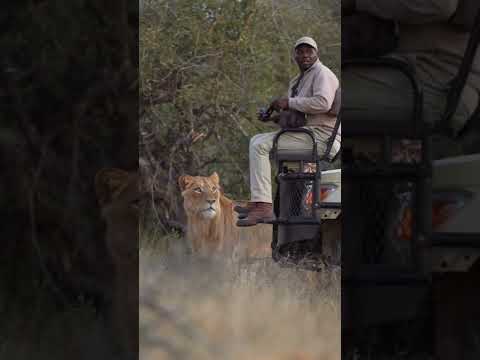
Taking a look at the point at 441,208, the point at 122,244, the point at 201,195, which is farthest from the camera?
the point at 122,244

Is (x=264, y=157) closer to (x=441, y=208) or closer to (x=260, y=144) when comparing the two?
(x=260, y=144)

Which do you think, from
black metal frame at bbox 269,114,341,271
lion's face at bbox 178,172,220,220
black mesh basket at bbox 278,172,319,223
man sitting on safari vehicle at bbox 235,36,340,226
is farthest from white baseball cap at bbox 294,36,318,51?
lion's face at bbox 178,172,220,220

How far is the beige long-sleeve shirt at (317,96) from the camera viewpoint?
12.5ft

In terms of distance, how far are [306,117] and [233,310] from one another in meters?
0.86

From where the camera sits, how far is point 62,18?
4039mm

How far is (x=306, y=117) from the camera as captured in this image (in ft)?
12.6

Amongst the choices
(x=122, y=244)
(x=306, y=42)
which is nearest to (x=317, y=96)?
(x=306, y=42)

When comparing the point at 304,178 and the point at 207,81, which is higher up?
the point at 207,81

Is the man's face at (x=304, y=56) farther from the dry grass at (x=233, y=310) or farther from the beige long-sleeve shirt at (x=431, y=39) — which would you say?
the dry grass at (x=233, y=310)

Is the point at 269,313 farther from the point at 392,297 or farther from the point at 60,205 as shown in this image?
the point at 60,205

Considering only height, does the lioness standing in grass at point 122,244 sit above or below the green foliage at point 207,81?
below

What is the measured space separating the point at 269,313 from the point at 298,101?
0.90 m

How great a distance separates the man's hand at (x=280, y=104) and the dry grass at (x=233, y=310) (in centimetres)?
64

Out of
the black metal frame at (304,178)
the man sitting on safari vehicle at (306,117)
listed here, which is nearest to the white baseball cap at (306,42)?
the man sitting on safari vehicle at (306,117)
